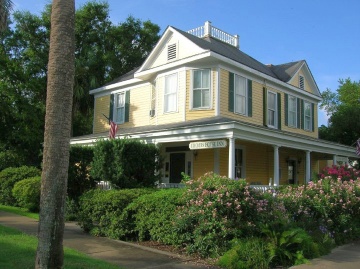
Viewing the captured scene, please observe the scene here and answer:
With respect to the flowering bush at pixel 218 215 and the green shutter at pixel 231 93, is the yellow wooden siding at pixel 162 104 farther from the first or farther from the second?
the flowering bush at pixel 218 215

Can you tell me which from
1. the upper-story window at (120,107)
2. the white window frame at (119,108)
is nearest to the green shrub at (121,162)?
the upper-story window at (120,107)

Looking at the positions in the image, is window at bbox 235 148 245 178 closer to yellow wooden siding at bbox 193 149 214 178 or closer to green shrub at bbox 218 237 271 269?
yellow wooden siding at bbox 193 149 214 178

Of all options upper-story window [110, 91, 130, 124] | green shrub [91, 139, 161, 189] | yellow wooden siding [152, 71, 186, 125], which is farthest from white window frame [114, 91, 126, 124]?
green shrub [91, 139, 161, 189]

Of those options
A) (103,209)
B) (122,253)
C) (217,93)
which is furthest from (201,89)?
(122,253)

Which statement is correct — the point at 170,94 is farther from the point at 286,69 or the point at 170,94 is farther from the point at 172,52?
the point at 286,69

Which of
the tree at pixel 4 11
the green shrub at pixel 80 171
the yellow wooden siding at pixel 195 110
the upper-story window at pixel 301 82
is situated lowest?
the green shrub at pixel 80 171

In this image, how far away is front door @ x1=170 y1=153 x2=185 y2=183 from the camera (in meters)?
18.4

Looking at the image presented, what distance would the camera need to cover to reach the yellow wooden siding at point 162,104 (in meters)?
17.0

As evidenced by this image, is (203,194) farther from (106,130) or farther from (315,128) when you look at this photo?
(315,128)

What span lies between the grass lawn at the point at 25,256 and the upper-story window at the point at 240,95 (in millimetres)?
10445

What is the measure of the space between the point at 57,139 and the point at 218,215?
3765 mm

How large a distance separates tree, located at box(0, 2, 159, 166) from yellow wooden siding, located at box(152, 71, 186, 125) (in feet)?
25.5

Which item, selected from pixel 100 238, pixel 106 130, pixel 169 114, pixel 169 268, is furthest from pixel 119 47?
pixel 169 268

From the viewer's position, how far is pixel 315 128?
76.0 ft
